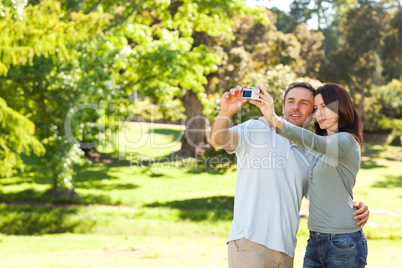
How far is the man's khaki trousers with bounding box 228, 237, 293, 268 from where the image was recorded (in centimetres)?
280

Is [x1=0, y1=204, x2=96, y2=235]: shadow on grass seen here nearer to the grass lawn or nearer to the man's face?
the grass lawn

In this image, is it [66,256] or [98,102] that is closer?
[66,256]

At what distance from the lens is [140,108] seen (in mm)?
42844

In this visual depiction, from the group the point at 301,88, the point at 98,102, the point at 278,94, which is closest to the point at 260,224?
the point at 301,88

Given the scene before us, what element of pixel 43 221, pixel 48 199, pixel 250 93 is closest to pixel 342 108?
pixel 250 93

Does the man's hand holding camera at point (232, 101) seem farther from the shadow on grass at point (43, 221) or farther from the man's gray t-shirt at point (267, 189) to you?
the shadow on grass at point (43, 221)

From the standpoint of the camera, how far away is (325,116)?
307 centimetres

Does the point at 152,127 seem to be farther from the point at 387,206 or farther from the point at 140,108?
the point at 387,206

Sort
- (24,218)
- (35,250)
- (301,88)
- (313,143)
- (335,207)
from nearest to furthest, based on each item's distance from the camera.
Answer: (313,143) → (335,207) → (301,88) → (35,250) → (24,218)

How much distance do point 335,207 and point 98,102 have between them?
12177 mm

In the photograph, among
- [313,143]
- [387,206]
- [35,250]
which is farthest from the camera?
[387,206]

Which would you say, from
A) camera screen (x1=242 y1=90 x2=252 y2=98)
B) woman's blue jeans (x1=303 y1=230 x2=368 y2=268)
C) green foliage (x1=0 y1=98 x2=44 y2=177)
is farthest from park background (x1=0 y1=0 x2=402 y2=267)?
camera screen (x1=242 y1=90 x2=252 y2=98)

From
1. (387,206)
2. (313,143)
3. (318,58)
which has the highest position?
(318,58)

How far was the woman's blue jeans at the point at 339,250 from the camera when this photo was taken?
114 inches
